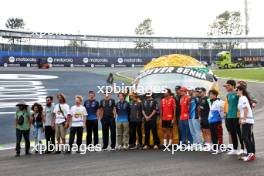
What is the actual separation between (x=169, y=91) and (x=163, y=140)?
147 cm

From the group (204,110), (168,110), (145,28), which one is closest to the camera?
(204,110)

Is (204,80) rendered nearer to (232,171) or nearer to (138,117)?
(138,117)

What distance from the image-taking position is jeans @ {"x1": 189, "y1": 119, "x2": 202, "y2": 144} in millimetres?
10773

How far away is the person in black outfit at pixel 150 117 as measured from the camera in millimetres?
11391

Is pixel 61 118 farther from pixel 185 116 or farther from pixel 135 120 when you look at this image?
pixel 185 116

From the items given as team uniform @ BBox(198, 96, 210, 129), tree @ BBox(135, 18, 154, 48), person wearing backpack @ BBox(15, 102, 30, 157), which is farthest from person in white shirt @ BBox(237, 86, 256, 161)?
tree @ BBox(135, 18, 154, 48)

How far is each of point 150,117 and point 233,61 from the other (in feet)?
201

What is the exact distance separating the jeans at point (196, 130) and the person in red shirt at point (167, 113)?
603mm

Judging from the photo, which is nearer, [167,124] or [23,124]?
[167,124]

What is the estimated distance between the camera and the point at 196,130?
35.3 feet

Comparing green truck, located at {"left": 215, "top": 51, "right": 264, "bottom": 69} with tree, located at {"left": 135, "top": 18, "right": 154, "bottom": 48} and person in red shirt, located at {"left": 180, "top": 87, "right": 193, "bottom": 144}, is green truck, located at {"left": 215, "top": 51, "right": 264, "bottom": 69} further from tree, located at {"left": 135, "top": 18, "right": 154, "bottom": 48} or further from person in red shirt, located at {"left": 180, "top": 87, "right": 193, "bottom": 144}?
person in red shirt, located at {"left": 180, "top": 87, "right": 193, "bottom": 144}

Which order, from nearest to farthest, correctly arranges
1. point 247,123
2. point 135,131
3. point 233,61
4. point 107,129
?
1. point 247,123
2. point 135,131
3. point 107,129
4. point 233,61

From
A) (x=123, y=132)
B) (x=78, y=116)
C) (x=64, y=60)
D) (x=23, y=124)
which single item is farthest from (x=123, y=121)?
(x=64, y=60)

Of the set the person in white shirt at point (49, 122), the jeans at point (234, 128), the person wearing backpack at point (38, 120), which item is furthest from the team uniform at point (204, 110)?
the person wearing backpack at point (38, 120)
